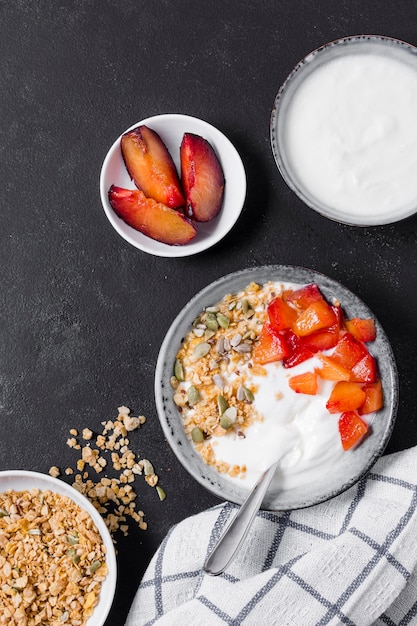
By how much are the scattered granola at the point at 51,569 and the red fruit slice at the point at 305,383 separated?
0.57m

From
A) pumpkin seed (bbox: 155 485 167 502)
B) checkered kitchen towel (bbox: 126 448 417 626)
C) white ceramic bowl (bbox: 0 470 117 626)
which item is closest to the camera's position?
checkered kitchen towel (bbox: 126 448 417 626)

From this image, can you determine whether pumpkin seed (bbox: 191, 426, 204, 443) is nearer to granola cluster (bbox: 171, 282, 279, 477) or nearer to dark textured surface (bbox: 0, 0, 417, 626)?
granola cluster (bbox: 171, 282, 279, 477)

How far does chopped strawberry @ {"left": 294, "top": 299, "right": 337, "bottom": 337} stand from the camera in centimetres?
186

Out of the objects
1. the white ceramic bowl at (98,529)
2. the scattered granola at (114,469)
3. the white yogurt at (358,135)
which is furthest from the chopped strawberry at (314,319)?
the white ceramic bowl at (98,529)

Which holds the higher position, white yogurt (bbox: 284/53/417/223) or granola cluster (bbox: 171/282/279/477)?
white yogurt (bbox: 284/53/417/223)

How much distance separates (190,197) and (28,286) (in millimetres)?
472

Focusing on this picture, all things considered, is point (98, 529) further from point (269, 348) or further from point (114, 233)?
point (114, 233)

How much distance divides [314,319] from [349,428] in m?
0.25

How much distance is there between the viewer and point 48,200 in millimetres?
2127

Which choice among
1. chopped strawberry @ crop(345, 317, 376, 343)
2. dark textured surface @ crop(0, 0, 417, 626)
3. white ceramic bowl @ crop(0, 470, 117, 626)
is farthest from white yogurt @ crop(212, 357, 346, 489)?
white ceramic bowl @ crop(0, 470, 117, 626)

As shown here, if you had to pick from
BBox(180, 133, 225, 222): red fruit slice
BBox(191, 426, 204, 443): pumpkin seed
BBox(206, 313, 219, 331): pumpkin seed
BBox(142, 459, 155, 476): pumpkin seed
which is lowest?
BBox(142, 459, 155, 476): pumpkin seed

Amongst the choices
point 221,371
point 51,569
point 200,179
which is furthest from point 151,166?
point 51,569

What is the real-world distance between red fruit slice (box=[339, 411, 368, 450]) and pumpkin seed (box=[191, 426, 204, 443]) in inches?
12.1

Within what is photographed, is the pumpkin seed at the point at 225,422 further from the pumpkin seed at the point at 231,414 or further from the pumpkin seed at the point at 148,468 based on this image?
the pumpkin seed at the point at 148,468
